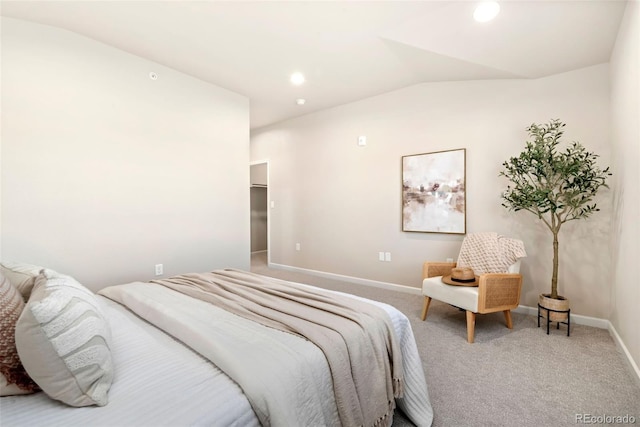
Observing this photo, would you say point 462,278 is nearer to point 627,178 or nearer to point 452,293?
point 452,293

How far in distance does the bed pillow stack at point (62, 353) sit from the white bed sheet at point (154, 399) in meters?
0.04

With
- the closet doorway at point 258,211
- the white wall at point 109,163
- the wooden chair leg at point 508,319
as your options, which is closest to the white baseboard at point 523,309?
the wooden chair leg at point 508,319

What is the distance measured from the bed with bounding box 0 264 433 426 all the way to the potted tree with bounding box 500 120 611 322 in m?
1.93

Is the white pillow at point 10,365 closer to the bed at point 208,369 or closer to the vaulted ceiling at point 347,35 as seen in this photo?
the bed at point 208,369

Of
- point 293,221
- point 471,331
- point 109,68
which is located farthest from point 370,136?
point 109,68

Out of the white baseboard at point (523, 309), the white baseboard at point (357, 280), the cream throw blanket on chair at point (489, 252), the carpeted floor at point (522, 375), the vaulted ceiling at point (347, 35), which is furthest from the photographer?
the white baseboard at point (357, 280)

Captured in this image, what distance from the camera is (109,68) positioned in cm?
284

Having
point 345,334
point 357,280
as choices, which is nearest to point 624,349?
point 345,334

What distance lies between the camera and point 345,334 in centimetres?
125

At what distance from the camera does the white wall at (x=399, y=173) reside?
9.11 feet

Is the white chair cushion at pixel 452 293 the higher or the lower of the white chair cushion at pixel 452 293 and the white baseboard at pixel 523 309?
the higher

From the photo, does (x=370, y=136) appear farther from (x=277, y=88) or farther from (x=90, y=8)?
(x=90, y=8)

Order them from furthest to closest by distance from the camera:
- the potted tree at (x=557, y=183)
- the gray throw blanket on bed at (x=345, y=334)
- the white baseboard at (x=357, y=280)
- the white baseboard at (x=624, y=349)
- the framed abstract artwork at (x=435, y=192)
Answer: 1. the white baseboard at (x=357, y=280)
2. the framed abstract artwork at (x=435, y=192)
3. the potted tree at (x=557, y=183)
4. the white baseboard at (x=624, y=349)
5. the gray throw blanket on bed at (x=345, y=334)

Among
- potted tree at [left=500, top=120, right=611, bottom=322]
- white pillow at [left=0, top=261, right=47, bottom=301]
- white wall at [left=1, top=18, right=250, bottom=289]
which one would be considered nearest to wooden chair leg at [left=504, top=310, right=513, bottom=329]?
potted tree at [left=500, top=120, right=611, bottom=322]
